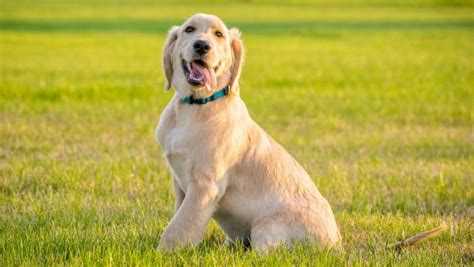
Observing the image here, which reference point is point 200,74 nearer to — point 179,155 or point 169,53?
point 169,53

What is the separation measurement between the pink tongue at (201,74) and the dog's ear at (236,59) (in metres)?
0.26

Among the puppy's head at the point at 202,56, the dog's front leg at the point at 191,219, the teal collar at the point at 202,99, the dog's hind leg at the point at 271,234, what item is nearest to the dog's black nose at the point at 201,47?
the puppy's head at the point at 202,56

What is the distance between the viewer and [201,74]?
5.59 m

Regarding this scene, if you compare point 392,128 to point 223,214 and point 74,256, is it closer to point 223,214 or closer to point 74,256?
point 223,214

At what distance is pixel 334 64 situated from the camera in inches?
944

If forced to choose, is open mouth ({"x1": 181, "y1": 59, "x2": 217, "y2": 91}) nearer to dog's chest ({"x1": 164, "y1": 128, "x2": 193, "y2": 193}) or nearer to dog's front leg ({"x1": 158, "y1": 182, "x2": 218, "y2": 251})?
dog's chest ({"x1": 164, "y1": 128, "x2": 193, "y2": 193})

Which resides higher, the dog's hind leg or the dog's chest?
the dog's chest

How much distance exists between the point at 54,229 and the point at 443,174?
4.73 m

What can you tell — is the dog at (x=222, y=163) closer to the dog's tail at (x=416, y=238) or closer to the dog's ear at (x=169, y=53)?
the dog's ear at (x=169, y=53)

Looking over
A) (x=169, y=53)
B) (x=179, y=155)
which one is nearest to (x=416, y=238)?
(x=179, y=155)

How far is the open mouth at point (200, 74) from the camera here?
5.57 meters

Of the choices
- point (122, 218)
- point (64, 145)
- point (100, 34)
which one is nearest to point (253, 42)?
point (100, 34)

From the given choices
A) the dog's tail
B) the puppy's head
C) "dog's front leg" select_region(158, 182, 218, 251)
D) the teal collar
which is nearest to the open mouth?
the puppy's head

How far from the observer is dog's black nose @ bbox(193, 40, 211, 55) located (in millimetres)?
5449
